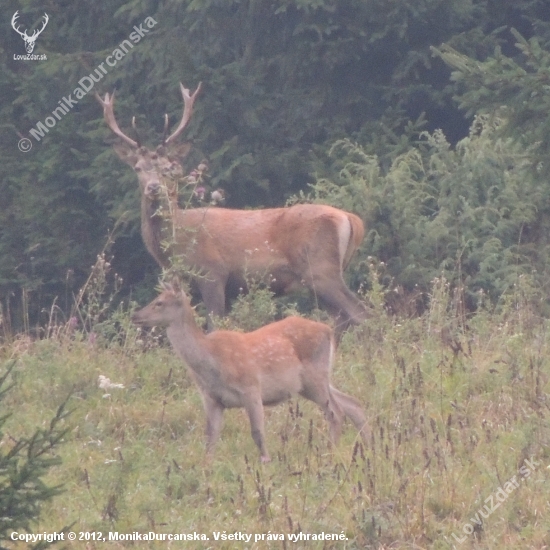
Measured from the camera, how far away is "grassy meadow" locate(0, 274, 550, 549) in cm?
479

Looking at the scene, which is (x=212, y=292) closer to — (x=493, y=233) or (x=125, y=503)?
(x=493, y=233)

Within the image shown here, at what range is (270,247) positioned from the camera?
31.1 feet

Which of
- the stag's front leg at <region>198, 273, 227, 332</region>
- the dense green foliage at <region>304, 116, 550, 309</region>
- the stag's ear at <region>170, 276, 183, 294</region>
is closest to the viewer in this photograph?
the stag's ear at <region>170, 276, 183, 294</region>

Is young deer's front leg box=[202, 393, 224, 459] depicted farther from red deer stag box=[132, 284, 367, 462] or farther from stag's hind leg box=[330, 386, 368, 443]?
stag's hind leg box=[330, 386, 368, 443]

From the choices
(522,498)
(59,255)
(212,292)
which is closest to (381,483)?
(522,498)

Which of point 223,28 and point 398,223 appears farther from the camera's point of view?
point 223,28

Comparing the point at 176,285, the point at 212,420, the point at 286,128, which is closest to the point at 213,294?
the point at 176,285

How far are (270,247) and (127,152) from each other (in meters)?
1.55

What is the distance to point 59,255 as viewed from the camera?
51.7ft

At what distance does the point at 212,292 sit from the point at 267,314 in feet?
4.80

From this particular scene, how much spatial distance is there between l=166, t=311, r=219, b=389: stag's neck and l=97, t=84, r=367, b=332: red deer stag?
2847 millimetres

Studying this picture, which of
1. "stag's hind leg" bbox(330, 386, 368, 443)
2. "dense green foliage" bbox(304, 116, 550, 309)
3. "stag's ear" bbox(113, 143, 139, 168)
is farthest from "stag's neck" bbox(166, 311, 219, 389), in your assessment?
"dense green foliage" bbox(304, 116, 550, 309)

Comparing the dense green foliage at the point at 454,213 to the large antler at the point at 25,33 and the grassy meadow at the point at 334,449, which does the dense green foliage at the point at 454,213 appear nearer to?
the grassy meadow at the point at 334,449

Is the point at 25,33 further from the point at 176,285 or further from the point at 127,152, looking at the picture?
the point at 176,285
